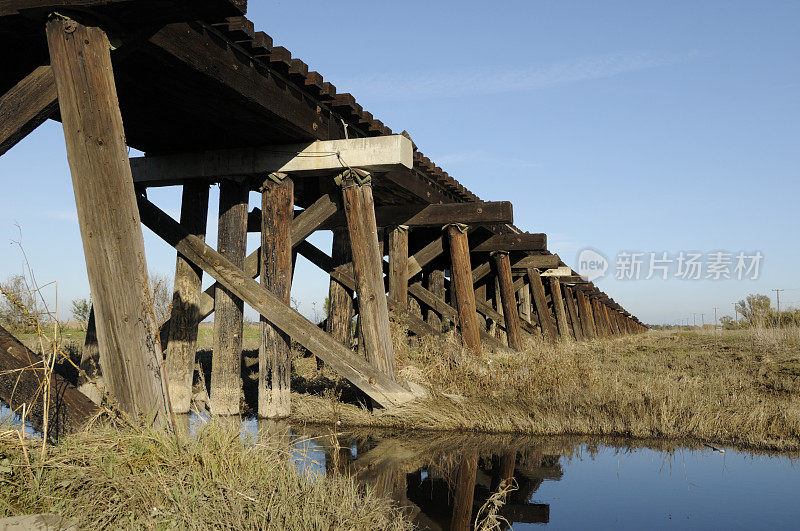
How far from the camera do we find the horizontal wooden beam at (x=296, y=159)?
612 centimetres

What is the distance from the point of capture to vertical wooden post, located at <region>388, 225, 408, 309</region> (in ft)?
28.9

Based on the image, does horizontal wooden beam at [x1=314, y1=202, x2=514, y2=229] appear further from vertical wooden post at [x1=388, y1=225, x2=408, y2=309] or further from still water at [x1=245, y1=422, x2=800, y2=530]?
still water at [x1=245, y1=422, x2=800, y2=530]

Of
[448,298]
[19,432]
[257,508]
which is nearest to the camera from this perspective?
[257,508]

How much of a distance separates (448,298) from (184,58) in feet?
35.6

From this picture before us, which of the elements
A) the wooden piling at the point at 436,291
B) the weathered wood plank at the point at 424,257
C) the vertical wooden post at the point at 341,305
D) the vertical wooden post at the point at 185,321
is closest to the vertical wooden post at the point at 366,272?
the vertical wooden post at the point at 185,321

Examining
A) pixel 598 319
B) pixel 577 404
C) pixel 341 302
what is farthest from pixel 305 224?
pixel 598 319

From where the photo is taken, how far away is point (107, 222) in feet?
10.6

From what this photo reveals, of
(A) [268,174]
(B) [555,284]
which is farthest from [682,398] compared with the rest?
(B) [555,284]

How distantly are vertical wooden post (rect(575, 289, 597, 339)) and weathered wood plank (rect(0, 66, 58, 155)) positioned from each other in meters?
19.3

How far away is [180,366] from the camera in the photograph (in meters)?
6.62

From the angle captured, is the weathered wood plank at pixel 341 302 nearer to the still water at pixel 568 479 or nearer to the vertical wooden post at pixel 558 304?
the still water at pixel 568 479

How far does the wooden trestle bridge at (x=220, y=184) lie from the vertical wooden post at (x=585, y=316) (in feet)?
38.2

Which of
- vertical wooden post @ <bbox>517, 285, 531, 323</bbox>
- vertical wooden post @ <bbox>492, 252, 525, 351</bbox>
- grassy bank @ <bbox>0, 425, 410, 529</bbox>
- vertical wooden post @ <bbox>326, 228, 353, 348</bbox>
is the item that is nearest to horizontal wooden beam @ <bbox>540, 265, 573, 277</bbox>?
vertical wooden post @ <bbox>517, 285, 531, 323</bbox>

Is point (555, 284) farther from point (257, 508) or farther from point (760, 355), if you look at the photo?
point (257, 508)
